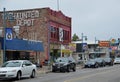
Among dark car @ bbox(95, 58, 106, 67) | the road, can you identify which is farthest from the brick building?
the road

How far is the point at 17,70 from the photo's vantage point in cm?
2731

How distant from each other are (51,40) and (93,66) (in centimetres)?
842

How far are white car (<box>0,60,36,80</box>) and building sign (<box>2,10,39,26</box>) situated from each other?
29812 millimetres

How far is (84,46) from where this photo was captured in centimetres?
7419

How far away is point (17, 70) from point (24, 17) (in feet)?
112

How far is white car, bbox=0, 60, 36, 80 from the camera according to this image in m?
26.6

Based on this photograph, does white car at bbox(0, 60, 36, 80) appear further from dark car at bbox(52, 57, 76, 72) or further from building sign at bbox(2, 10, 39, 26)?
building sign at bbox(2, 10, 39, 26)

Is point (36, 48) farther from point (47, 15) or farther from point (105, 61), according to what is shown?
point (105, 61)

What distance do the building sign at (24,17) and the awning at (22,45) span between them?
7923 mm

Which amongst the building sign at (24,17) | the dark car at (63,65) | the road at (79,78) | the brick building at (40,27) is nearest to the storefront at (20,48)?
the brick building at (40,27)

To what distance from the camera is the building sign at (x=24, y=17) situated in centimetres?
5970

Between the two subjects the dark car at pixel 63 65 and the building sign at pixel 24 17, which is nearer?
the dark car at pixel 63 65

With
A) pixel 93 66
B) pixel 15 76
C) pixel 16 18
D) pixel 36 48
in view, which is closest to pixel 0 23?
pixel 16 18

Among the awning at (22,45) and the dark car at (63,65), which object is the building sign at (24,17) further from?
the dark car at (63,65)
